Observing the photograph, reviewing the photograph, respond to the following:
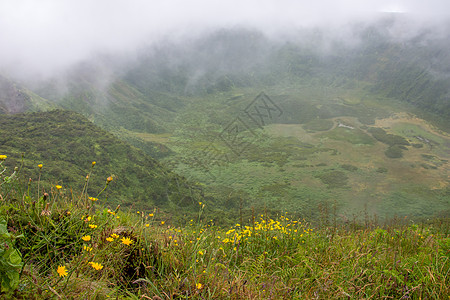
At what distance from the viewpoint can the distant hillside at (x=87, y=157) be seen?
856 inches

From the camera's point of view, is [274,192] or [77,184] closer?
[77,184]

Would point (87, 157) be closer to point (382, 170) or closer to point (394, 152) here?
point (382, 170)

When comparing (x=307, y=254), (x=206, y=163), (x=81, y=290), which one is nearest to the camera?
(x=81, y=290)

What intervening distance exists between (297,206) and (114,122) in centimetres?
4158

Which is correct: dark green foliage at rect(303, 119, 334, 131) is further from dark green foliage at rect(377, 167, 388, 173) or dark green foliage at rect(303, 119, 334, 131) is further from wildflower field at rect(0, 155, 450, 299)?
wildflower field at rect(0, 155, 450, 299)

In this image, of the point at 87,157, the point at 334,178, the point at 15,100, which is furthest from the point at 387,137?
the point at 15,100

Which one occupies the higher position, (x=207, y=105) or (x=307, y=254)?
(x=307, y=254)

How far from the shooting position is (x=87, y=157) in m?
25.9

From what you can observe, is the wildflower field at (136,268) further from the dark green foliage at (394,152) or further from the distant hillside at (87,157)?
the dark green foliage at (394,152)

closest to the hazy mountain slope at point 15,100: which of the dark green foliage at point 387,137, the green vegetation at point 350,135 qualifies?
the green vegetation at point 350,135

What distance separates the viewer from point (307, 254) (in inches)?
112

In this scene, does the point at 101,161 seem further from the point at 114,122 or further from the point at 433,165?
the point at 433,165

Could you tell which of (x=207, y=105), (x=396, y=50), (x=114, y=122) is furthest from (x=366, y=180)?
(x=396, y=50)

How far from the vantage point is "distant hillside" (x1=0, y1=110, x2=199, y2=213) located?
2175cm
